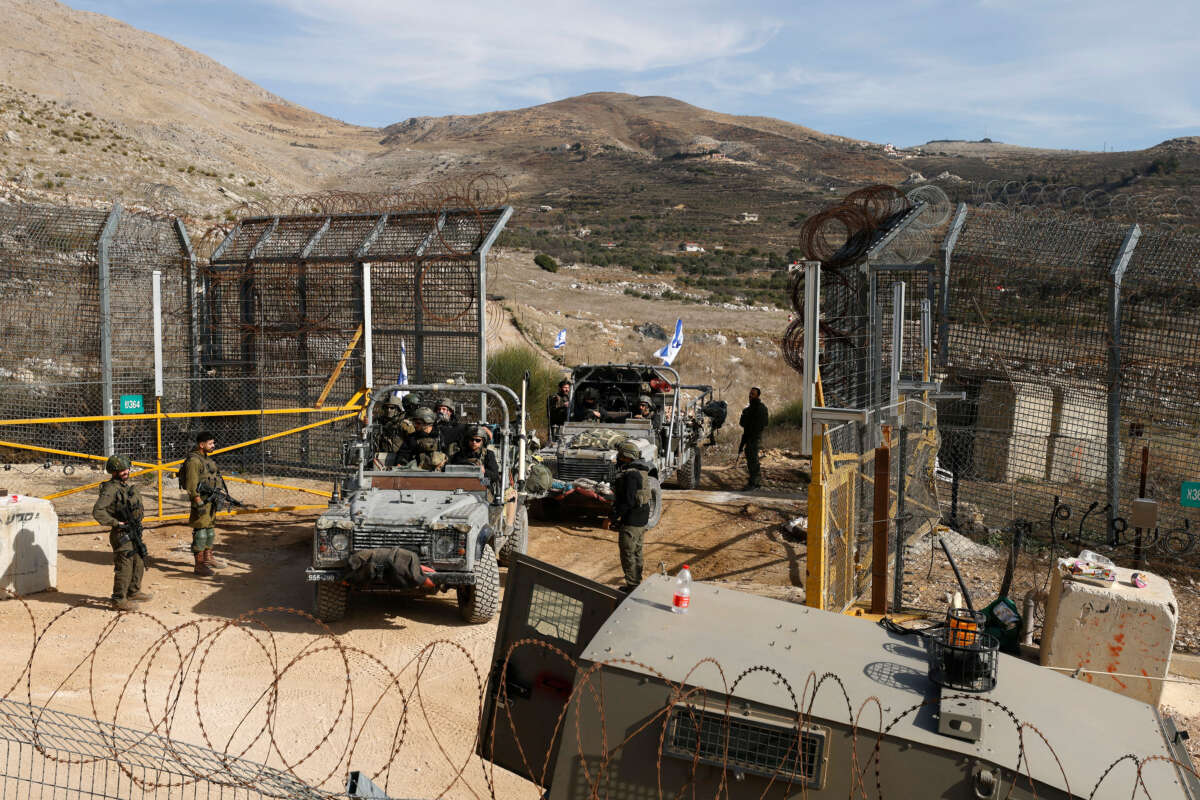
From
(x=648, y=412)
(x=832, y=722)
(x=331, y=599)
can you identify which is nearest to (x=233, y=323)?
(x=648, y=412)

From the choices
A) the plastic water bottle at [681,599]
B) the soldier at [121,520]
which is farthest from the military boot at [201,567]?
the plastic water bottle at [681,599]

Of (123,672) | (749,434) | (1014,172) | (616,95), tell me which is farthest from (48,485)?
(616,95)

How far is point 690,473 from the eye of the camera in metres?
14.6

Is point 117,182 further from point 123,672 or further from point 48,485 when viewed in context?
point 123,672

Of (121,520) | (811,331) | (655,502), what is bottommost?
(655,502)

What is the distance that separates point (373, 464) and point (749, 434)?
21.0 ft

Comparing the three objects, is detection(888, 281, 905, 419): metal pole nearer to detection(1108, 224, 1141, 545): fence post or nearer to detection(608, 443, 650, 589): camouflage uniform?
detection(608, 443, 650, 589): camouflage uniform

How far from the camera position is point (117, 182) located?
3772 cm

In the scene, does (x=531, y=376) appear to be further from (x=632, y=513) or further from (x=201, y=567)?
(x=632, y=513)

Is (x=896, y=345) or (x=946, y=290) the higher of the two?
(x=946, y=290)

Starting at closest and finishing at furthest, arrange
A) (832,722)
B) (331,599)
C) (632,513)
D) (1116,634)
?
(832,722) → (1116,634) → (331,599) → (632,513)

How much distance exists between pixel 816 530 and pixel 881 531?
115 centimetres

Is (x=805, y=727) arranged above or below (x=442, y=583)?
above

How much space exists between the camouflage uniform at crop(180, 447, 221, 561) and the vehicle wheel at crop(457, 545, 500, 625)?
298cm
